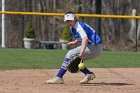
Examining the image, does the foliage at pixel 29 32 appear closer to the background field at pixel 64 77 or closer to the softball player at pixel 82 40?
the background field at pixel 64 77

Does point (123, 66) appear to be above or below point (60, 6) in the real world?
below

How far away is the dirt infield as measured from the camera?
28.5ft

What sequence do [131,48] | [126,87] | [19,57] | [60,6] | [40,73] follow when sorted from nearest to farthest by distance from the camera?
[126,87] < [40,73] < [19,57] < [131,48] < [60,6]

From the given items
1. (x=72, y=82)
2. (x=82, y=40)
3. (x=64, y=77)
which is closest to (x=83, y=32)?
(x=82, y=40)

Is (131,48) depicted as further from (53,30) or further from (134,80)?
(134,80)

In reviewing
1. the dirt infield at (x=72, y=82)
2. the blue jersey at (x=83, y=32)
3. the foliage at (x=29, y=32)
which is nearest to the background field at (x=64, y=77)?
the dirt infield at (x=72, y=82)

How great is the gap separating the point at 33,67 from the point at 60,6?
1312 centimetres

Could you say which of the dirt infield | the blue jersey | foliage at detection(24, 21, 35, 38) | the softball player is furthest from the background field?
foliage at detection(24, 21, 35, 38)

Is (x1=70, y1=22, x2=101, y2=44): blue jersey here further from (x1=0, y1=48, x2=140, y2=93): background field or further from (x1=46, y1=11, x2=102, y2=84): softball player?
(x1=0, y1=48, x2=140, y2=93): background field

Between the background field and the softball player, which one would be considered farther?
the softball player

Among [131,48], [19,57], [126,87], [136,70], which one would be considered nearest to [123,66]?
[136,70]

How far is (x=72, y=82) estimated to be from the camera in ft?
32.8

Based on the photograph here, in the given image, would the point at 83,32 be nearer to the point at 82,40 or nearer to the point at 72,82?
the point at 82,40

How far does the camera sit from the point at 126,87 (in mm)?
9227
